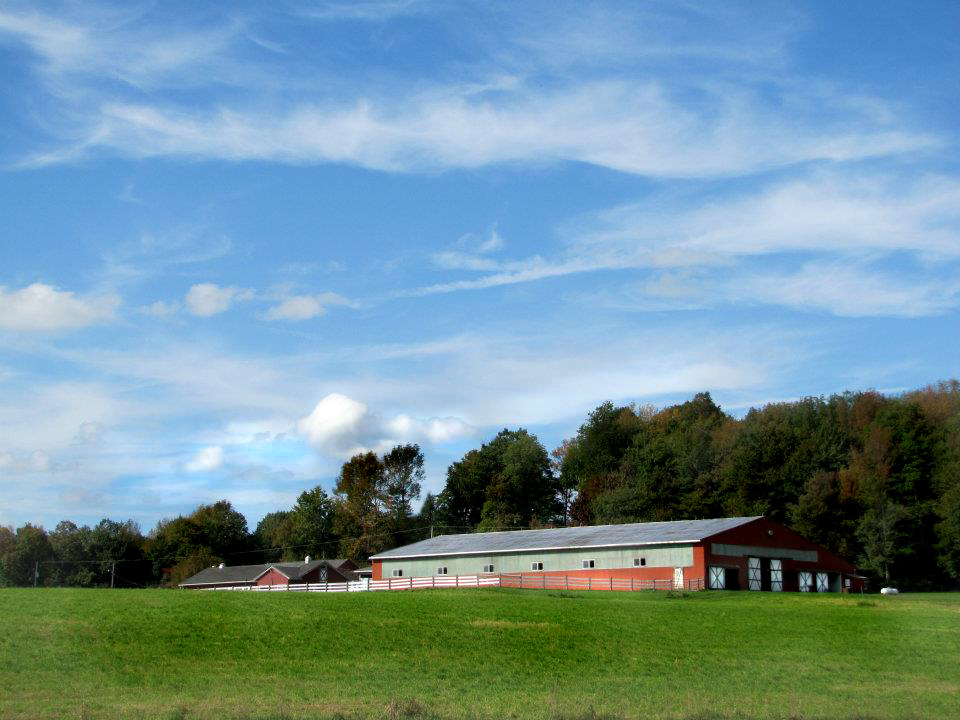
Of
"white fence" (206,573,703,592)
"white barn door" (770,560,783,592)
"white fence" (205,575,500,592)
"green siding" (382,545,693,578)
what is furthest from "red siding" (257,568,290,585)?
"white barn door" (770,560,783,592)

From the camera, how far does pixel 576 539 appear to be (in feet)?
213

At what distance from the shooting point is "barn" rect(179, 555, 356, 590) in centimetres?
9238

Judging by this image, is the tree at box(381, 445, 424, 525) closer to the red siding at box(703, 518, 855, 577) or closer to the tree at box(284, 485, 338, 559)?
the tree at box(284, 485, 338, 559)

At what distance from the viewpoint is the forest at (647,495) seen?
74.4 metres

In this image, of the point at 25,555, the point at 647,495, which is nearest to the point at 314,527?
the point at 25,555

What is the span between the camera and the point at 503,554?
67.5 meters

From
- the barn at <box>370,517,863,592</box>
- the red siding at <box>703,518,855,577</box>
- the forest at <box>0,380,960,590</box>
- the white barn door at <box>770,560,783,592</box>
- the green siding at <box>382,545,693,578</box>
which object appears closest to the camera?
the barn at <box>370,517,863,592</box>

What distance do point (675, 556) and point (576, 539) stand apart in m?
8.55

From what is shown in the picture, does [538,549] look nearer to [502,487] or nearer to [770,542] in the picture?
[770,542]

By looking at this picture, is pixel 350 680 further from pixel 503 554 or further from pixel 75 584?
pixel 75 584

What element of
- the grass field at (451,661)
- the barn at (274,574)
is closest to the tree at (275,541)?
the barn at (274,574)

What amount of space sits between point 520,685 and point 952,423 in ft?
205

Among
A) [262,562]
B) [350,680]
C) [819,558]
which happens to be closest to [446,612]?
[350,680]

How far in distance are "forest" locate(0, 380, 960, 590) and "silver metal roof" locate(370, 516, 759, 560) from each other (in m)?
15.8
